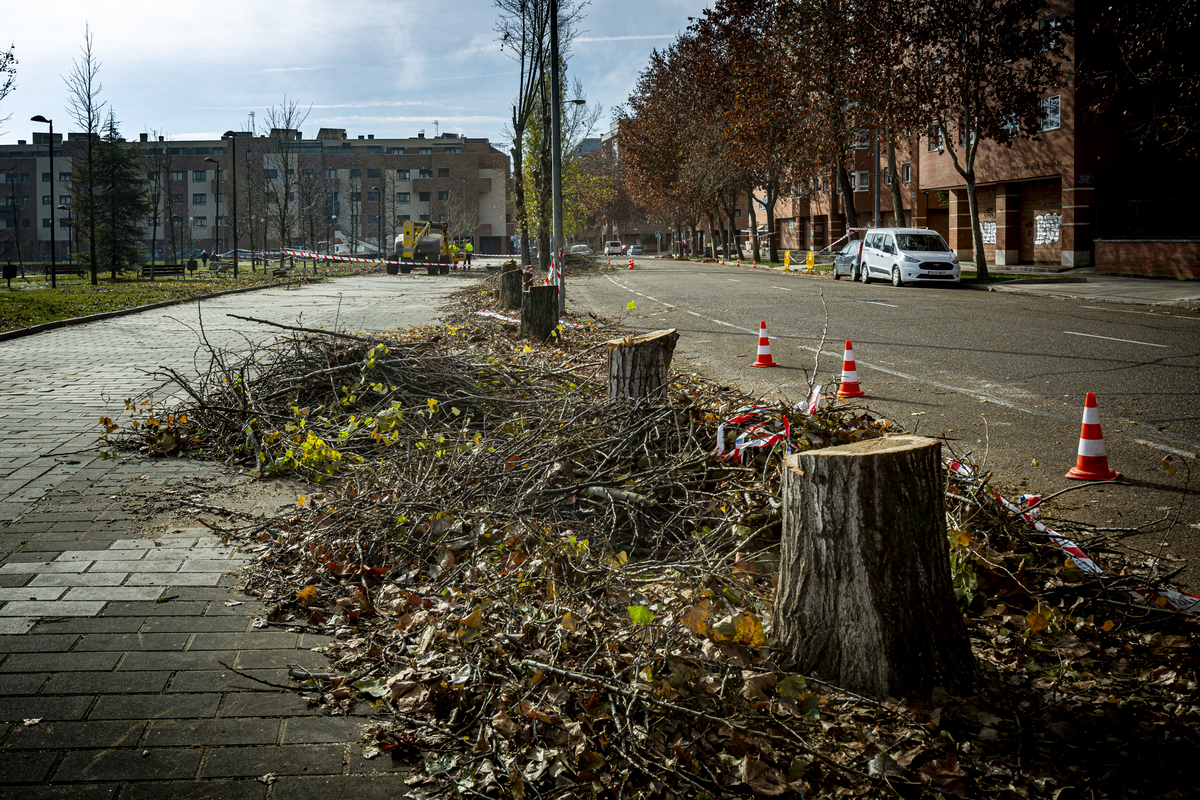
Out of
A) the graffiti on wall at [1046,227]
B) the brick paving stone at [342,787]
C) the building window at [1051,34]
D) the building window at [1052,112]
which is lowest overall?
the brick paving stone at [342,787]

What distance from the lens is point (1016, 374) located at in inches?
392

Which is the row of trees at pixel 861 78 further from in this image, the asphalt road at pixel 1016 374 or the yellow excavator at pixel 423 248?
the yellow excavator at pixel 423 248

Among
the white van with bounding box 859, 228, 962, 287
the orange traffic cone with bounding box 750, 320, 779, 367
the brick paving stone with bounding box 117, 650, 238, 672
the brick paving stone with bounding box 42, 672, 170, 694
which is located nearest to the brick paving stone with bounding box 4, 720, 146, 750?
the brick paving stone with bounding box 42, 672, 170, 694

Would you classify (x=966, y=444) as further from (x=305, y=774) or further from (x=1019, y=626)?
(x=305, y=774)

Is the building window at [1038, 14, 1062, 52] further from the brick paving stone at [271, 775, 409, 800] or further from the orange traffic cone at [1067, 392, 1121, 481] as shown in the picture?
the brick paving stone at [271, 775, 409, 800]

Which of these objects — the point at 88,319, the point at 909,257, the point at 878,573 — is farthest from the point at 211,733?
the point at 909,257

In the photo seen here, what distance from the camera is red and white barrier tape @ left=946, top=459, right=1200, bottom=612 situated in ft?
12.4

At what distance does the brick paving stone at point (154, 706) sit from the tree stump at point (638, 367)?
3191mm

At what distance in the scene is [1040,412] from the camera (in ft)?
25.9

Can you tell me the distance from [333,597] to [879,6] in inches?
1147

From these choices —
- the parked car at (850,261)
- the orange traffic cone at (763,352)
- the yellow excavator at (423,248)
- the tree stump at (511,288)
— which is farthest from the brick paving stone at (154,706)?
the yellow excavator at (423,248)

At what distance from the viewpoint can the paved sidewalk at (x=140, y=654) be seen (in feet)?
9.40

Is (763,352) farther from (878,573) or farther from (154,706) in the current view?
(154,706)

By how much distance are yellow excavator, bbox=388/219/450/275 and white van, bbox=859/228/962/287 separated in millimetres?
27021
